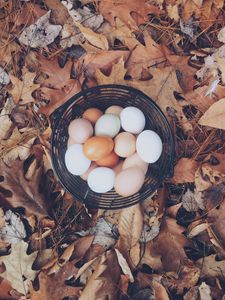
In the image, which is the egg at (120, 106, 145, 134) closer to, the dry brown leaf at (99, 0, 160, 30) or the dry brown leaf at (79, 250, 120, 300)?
the dry brown leaf at (99, 0, 160, 30)

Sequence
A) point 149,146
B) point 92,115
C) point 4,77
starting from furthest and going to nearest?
point 4,77 < point 92,115 < point 149,146

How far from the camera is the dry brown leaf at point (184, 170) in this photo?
1.63m

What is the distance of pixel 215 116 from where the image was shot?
1.58m

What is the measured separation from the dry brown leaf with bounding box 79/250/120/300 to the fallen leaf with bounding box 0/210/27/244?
12.1 inches

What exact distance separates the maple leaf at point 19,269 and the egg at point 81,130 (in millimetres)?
450

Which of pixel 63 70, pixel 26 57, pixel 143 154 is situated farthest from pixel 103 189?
pixel 26 57

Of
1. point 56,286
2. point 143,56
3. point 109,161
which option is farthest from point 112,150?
point 56,286

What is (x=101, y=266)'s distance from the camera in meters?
1.60

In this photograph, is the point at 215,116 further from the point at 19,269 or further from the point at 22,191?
the point at 19,269

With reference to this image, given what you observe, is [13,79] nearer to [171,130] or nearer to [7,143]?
[7,143]

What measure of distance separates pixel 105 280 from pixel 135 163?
0.43 meters

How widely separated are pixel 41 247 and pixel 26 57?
2.45 feet

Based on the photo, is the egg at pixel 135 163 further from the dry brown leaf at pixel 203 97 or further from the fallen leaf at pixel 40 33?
the fallen leaf at pixel 40 33

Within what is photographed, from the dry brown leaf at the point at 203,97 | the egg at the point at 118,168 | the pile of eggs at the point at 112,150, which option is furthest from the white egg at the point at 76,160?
the dry brown leaf at the point at 203,97
